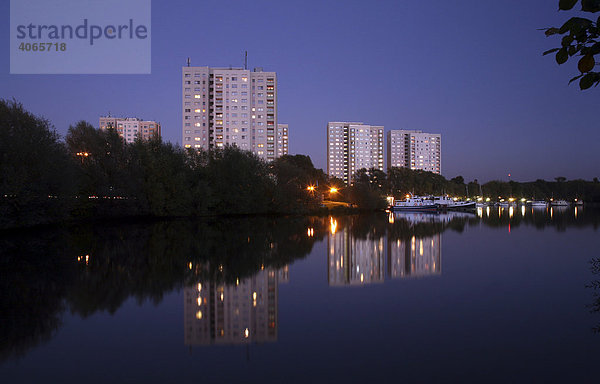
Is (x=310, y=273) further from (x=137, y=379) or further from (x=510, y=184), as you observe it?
(x=510, y=184)

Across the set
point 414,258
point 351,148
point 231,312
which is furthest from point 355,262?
point 351,148

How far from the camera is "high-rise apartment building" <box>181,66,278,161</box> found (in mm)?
95562

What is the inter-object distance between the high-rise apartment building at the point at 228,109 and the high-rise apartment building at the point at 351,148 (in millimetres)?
62111

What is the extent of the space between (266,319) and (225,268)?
4.83m

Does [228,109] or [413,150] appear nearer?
[228,109]

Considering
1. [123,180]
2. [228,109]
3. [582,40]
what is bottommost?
[582,40]

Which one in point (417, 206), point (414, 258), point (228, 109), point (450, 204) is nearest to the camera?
point (414, 258)

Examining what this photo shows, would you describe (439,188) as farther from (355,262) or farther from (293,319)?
(293,319)

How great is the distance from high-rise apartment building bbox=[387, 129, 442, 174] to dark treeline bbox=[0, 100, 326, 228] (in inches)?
4410

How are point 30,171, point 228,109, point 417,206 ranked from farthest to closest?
point 228,109 < point 417,206 < point 30,171

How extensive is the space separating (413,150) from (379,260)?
157 metres

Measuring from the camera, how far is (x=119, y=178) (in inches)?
1367

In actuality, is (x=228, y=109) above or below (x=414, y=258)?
above

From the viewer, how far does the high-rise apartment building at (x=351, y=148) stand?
15575cm
